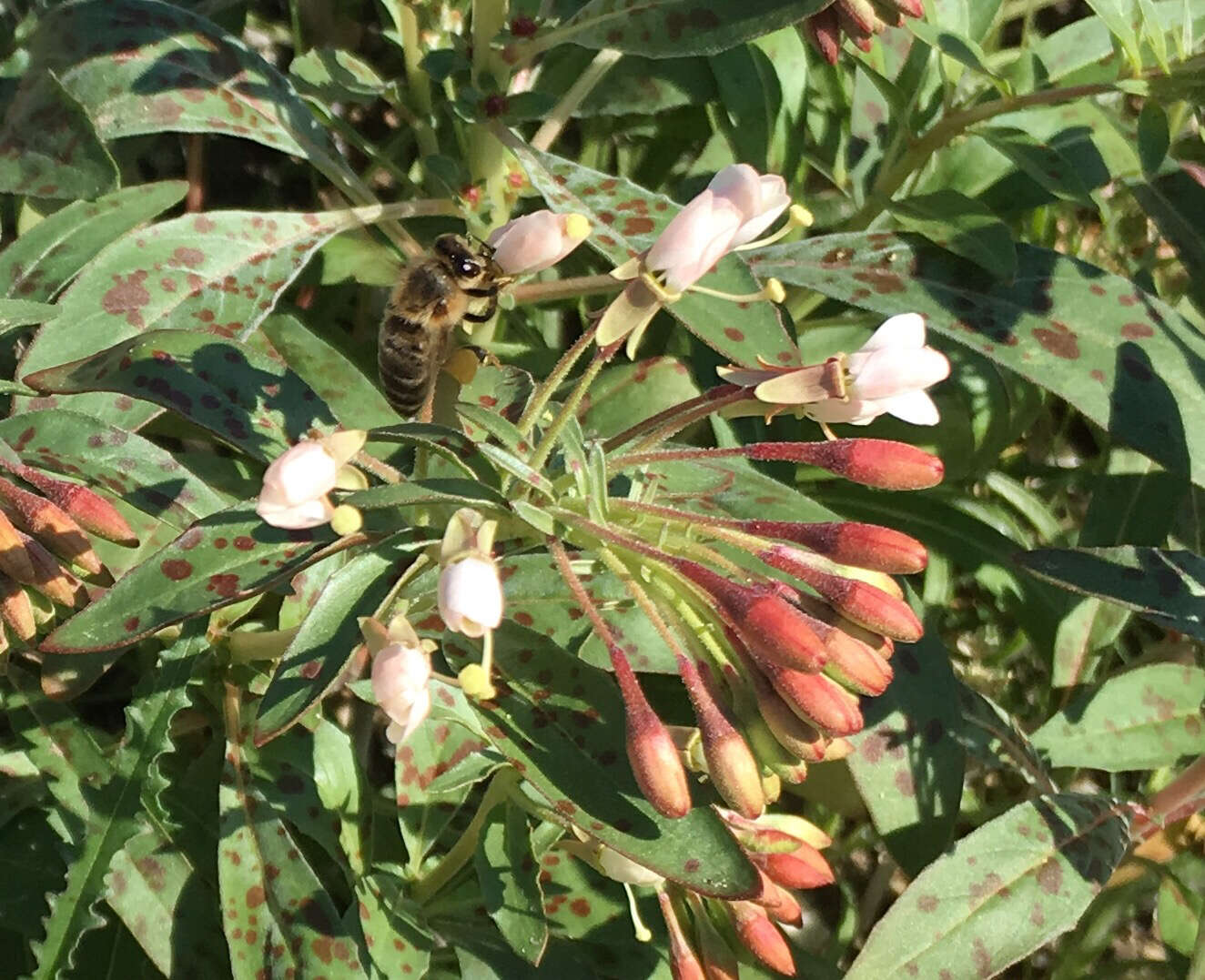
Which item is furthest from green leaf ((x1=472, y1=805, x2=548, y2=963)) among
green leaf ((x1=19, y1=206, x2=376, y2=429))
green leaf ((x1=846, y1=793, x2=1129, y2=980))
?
green leaf ((x1=19, y1=206, x2=376, y2=429))

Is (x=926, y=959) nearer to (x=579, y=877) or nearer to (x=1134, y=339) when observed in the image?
(x=579, y=877)

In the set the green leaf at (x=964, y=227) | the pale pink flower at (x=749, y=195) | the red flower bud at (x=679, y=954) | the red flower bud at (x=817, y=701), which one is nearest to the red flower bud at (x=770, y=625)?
the red flower bud at (x=817, y=701)

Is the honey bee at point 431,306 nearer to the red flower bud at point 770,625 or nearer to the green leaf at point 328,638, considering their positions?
the green leaf at point 328,638

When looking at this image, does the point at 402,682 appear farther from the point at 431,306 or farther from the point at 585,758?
the point at 431,306

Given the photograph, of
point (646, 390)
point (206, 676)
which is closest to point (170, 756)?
point (206, 676)

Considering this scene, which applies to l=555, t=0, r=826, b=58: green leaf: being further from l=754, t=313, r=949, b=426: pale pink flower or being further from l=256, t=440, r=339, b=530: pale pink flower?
l=256, t=440, r=339, b=530: pale pink flower

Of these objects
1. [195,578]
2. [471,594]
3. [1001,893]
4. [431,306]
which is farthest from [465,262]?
[1001,893]
